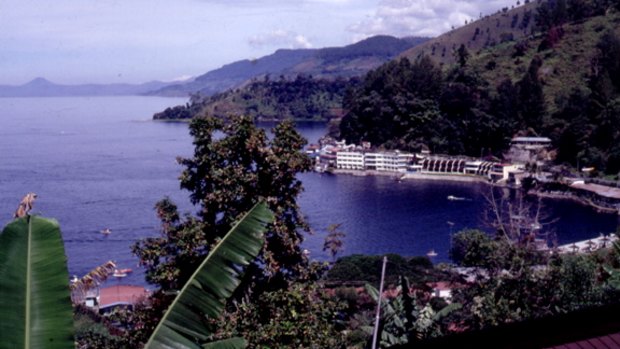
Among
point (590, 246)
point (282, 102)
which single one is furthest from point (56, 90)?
point (590, 246)

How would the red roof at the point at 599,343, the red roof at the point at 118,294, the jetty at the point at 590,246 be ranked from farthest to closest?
the red roof at the point at 118,294 → the jetty at the point at 590,246 → the red roof at the point at 599,343

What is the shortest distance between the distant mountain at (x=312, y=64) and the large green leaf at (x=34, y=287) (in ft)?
411

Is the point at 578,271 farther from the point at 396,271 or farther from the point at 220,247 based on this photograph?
the point at 396,271

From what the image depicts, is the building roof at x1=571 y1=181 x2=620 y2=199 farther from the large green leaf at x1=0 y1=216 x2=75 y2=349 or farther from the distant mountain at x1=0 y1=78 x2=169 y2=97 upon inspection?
the distant mountain at x1=0 y1=78 x2=169 y2=97

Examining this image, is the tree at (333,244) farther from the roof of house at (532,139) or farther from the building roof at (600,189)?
the roof of house at (532,139)

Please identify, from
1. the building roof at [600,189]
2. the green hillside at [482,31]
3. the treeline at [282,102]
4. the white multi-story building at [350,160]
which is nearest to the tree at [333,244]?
the building roof at [600,189]

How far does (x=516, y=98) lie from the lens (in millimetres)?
38719

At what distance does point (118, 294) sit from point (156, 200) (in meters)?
10.7

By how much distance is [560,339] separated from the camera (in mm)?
2660

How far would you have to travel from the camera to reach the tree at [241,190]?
5.01 metres

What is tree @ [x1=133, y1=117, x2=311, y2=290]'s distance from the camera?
16.4 ft

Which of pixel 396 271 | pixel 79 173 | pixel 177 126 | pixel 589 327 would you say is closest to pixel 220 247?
pixel 589 327

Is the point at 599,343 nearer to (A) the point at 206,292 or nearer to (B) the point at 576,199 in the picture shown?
(A) the point at 206,292

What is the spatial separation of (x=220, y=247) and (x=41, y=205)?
27.0 metres
